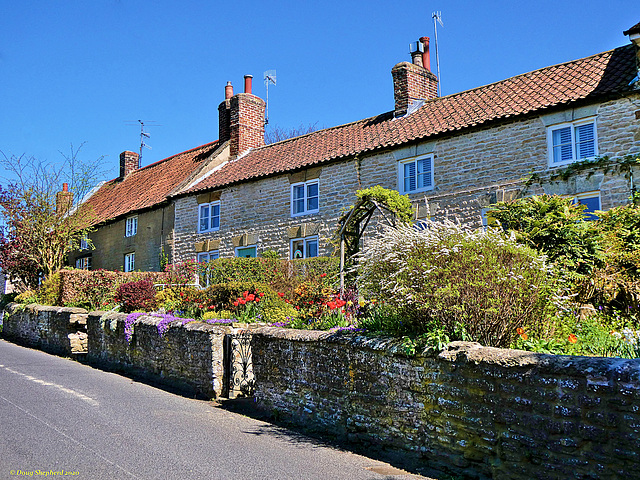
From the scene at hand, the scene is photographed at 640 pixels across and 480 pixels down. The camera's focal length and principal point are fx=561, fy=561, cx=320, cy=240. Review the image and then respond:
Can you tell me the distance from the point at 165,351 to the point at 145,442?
4554 millimetres

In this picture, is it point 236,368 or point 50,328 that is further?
point 50,328

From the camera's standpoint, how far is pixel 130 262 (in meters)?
26.2

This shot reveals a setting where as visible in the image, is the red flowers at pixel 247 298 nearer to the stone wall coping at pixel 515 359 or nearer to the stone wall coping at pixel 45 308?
the stone wall coping at pixel 515 359

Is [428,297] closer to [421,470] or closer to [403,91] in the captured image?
[421,470]

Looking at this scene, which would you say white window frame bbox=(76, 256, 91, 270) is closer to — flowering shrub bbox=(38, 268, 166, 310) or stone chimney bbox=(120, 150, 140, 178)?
stone chimney bbox=(120, 150, 140, 178)

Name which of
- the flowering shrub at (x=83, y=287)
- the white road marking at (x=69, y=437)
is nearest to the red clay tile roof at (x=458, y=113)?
the flowering shrub at (x=83, y=287)

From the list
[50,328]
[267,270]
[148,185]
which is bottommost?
[50,328]

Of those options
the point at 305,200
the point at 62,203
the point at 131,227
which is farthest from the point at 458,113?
the point at 62,203

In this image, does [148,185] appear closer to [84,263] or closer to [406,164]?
[84,263]

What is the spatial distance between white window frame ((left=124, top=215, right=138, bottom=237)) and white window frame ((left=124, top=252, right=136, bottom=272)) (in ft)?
3.10

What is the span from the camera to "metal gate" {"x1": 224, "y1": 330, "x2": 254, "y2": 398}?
935 cm

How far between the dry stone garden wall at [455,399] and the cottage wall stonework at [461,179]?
6.26m

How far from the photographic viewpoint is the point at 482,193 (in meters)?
14.6

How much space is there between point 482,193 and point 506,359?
33.3 ft
